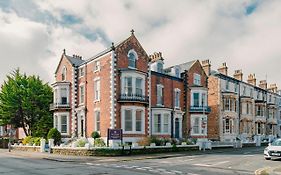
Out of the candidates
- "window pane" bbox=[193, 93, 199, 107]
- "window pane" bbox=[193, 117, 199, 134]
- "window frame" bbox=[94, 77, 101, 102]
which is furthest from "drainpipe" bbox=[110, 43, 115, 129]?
"window pane" bbox=[193, 93, 199, 107]

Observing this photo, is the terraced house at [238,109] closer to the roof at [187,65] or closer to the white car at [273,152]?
the roof at [187,65]

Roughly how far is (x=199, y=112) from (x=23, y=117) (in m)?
25.0

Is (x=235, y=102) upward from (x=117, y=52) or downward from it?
downward

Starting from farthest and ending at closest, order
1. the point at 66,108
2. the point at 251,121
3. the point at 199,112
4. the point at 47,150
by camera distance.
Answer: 1. the point at 251,121
2. the point at 199,112
3. the point at 66,108
4. the point at 47,150

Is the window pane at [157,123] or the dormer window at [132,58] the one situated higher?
the dormer window at [132,58]

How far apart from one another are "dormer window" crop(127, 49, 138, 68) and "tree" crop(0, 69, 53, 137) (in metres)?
17.6

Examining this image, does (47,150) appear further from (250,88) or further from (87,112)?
(250,88)

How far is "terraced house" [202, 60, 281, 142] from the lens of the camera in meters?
48.7

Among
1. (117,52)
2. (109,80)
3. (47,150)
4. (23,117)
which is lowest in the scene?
(47,150)

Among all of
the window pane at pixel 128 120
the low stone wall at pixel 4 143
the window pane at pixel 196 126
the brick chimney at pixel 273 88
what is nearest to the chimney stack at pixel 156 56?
the window pane at pixel 196 126

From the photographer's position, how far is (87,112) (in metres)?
36.8

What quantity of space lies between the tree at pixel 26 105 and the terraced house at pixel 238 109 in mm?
24822

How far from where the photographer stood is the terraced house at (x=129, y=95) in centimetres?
3344

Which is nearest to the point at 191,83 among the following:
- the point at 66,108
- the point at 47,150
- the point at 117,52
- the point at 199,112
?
the point at 199,112
